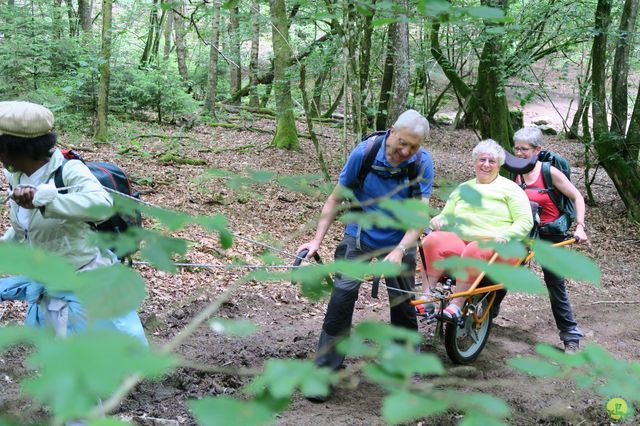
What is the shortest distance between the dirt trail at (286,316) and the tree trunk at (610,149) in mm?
530

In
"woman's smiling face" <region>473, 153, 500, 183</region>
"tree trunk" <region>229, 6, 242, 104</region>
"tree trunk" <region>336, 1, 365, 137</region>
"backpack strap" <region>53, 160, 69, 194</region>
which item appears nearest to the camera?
"backpack strap" <region>53, 160, 69, 194</region>

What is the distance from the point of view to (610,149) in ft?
38.7

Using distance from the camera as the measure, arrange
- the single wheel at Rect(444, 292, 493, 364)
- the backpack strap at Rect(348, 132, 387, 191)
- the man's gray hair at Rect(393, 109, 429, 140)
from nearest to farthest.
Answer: the man's gray hair at Rect(393, 109, 429, 140) → the backpack strap at Rect(348, 132, 387, 191) → the single wheel at Rect(444, 292, 493, 364)

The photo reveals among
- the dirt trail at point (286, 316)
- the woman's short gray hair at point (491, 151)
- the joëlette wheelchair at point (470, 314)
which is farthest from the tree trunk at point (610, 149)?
the woman's short gray hair at point (491, 151)

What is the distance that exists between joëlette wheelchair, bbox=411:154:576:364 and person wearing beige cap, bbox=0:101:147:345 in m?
2.71

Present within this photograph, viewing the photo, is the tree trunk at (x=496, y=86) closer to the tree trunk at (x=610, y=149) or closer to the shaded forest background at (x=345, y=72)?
the shaded forest background at (x=345, y=72)

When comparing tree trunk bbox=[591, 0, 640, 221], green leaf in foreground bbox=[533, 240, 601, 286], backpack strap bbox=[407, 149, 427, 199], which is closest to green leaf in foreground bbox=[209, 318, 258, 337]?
green leaf in foreground bbox=[533, 240, 601, 286]

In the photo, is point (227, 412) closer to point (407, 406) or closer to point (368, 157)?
point (407, 406)

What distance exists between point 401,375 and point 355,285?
318 cm

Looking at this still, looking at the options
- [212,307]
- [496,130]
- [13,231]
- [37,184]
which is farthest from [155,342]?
[496,130]

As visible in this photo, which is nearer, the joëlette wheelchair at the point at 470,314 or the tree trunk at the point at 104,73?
the joëlette wheelchair at the point at 470,314

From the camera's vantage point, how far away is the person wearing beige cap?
2.56 m

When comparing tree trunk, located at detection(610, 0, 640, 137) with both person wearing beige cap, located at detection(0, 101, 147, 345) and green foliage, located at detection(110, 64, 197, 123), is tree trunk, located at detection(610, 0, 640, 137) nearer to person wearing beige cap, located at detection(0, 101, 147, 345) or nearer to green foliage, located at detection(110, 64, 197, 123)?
green foliage, located at detection(110, 64, 197, 123)

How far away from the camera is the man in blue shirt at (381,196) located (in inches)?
153
